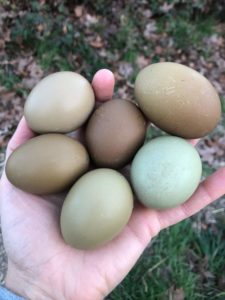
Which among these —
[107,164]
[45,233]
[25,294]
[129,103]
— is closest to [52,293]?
[25,294]

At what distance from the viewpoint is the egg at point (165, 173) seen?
183 cm

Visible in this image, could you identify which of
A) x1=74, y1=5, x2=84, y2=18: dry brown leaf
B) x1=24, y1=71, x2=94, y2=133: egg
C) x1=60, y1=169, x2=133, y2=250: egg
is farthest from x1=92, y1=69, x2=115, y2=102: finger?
x1=74, y1=5, x2=84, y2=18: dry brown leaf

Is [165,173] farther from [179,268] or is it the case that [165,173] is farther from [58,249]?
[179,268]

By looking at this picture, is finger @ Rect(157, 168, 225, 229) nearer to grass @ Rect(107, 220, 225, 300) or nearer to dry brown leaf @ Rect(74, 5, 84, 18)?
grass @ Rect(107, 220, 225, 300)

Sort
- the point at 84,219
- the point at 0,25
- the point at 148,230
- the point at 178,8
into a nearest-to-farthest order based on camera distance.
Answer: the point at 84,219
the point at 148,230
the point at 0,25
the point at 178,8

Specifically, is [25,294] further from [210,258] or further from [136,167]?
[210,258]

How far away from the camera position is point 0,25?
357 centimetres

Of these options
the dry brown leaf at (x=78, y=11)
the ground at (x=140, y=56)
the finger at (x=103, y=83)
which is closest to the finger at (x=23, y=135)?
the finger at (x=103, y=83)

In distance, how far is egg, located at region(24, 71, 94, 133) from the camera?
1979mm

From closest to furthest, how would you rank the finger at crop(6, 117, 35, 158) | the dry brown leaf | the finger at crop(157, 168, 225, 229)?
1. the finger at crop(157, 168, 225, 229)
2. the finger at crop(6, 117, 35, 158)
3. the dry brown leaf

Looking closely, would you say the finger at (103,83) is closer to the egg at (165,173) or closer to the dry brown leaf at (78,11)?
the egg at (165,173)

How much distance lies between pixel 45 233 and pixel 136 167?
1.67 feet

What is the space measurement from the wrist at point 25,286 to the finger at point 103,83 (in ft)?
3.02

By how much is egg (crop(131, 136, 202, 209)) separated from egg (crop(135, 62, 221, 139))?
0.10 meters
